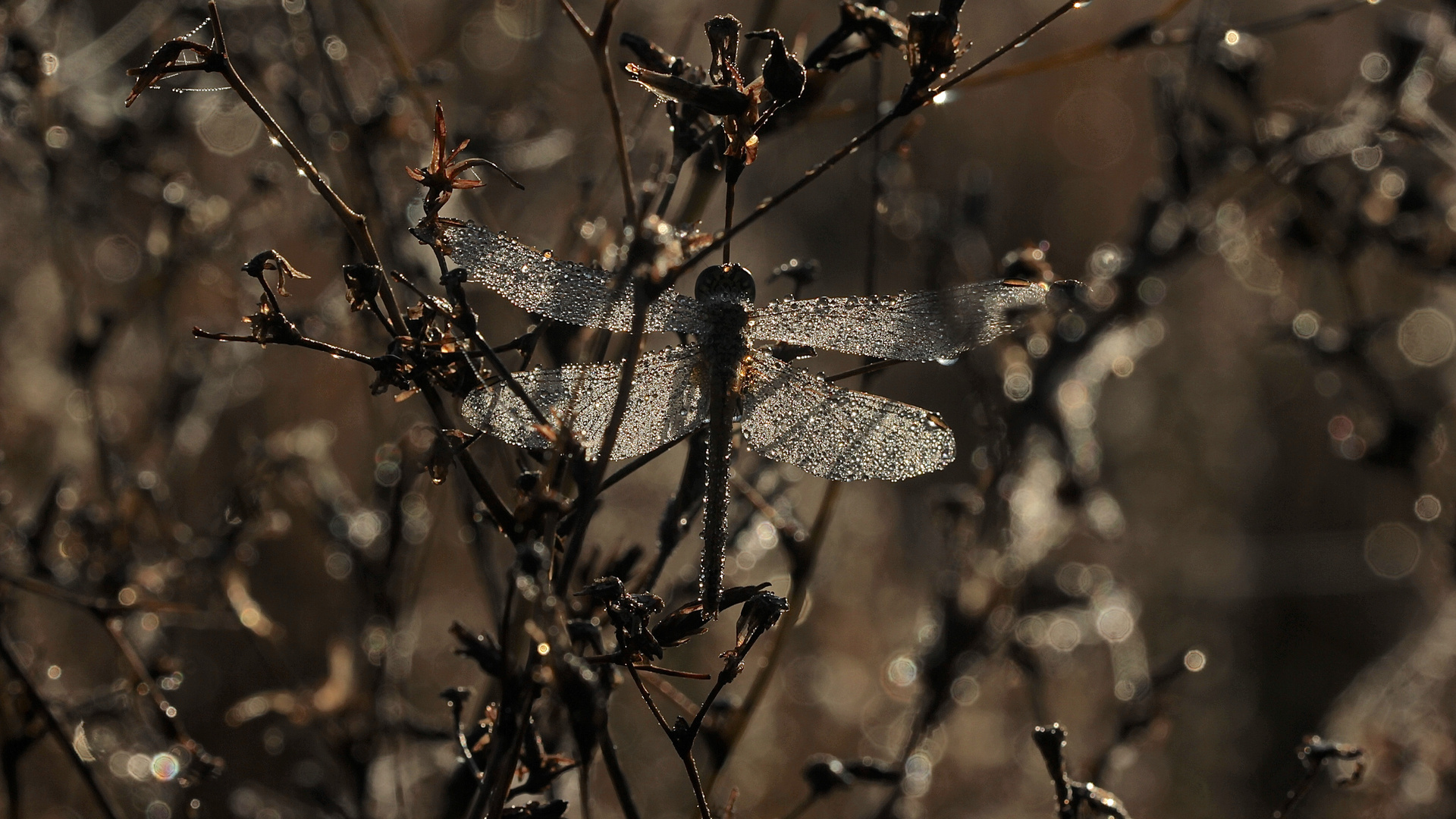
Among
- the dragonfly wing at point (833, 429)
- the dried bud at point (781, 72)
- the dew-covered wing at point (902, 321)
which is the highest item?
the dried bud at point (781, 72)

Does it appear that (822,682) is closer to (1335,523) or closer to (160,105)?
(160,105)

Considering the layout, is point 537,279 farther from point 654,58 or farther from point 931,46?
point 931,46

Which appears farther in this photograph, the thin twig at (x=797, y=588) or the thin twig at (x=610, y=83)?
the thin twig at (x=797, y=588)

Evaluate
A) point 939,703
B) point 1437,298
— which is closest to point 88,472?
point 939,703

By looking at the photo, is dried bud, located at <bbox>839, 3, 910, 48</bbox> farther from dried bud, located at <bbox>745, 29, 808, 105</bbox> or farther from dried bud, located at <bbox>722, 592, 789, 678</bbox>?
dried bud, located at <bbox>722, 592, 789, 678</bbox>

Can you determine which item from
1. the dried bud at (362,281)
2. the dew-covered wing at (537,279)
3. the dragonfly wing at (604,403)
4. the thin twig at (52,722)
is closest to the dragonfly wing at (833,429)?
the dragonfly wing at (604,403)

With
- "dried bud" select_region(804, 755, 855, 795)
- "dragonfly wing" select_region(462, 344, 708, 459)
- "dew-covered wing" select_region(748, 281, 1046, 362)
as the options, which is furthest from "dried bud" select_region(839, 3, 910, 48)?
"dried bud" select_region(804, 755, 855, 795)

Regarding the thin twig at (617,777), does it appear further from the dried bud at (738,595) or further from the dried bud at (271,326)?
the dried bud at (271,326)
